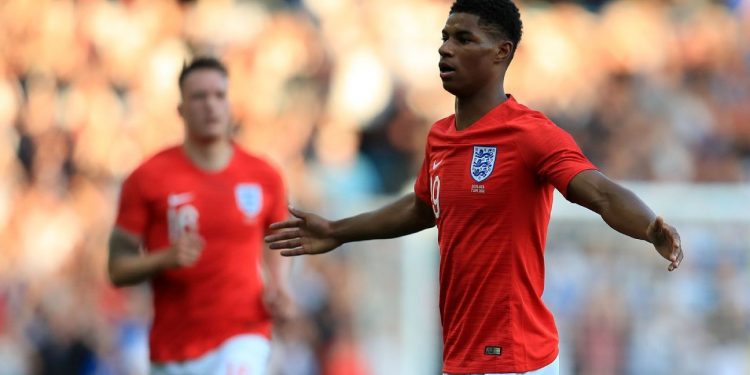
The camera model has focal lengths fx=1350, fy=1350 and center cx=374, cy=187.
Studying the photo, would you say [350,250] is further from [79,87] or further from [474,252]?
[474,252]

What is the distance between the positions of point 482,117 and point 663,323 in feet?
21.5

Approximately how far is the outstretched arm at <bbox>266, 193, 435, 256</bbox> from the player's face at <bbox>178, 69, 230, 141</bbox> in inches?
87.0

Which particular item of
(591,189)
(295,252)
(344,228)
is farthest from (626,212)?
(295,252)

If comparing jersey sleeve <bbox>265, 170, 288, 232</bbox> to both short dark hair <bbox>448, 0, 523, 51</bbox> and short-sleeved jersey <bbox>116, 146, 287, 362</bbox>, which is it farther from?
short dark hair <bbox>448, 0, 523, 51</bbox>

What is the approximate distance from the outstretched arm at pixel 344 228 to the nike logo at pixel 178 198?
6.80 ft

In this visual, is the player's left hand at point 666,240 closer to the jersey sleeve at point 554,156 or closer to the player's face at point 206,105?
the jersey sleeve at point 554,156

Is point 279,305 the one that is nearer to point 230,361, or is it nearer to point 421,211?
point 230,361

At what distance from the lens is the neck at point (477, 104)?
5.31m

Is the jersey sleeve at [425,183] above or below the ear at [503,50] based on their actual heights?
below

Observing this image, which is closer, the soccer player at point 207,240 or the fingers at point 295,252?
the fingers at point 295,252

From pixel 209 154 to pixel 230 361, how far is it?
1.24m

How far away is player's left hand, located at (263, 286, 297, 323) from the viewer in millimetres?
7689

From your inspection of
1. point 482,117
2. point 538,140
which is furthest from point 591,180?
point 482,117

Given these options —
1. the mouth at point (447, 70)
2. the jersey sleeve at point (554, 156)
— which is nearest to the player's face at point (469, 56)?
the mouth at point (447, 70)
